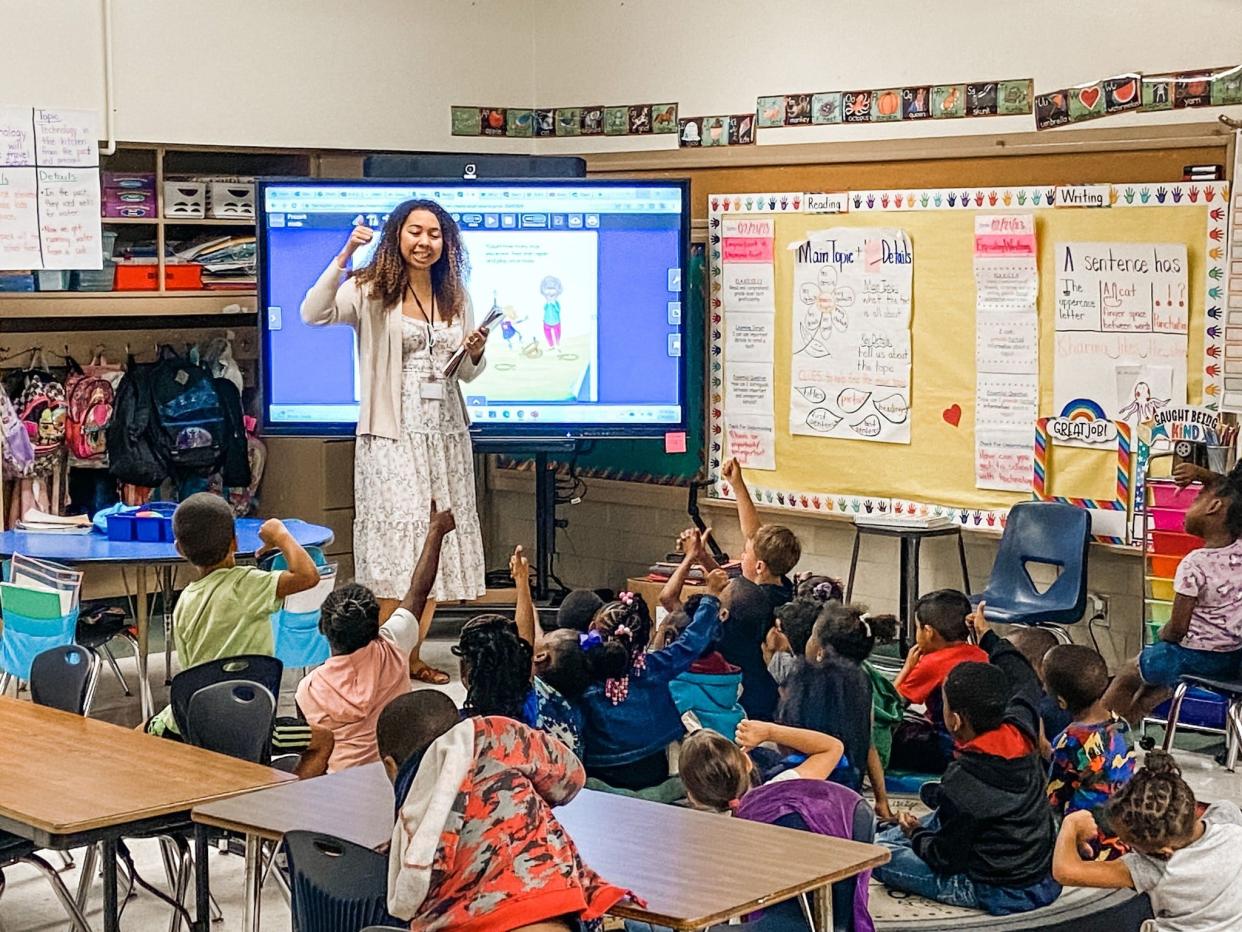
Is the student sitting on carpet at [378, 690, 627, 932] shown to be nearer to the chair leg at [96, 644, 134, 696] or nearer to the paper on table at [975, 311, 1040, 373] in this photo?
the chair leg at [96, 644, 134, 696]

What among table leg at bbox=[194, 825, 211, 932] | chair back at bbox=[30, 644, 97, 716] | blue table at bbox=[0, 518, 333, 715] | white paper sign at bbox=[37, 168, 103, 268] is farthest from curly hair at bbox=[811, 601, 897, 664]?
white paper sign at bbox=[37, 168, 103, 268]

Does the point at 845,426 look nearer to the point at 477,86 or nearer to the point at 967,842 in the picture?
the point at 477,86

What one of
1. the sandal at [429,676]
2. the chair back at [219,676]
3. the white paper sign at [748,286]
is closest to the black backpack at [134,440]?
the sandal at [429,676]

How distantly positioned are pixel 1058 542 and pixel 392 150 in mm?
3739

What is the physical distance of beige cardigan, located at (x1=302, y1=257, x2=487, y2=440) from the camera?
23.3 ft

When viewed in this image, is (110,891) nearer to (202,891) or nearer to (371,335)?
(202,891)

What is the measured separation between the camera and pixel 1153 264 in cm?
684

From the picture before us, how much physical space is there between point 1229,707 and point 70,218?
496cm

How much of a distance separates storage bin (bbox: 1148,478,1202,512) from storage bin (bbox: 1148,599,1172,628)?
34 cm

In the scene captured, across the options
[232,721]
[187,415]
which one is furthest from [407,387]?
[232,721]

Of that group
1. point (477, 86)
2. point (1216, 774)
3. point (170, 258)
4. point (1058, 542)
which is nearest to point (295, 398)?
point (170, 258)

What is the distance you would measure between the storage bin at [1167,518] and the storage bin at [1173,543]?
0.02 meters

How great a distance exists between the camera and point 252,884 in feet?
12.0

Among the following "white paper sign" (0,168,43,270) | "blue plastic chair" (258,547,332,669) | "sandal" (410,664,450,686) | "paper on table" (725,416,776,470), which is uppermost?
"white paper sign" (0,168,43,270)
